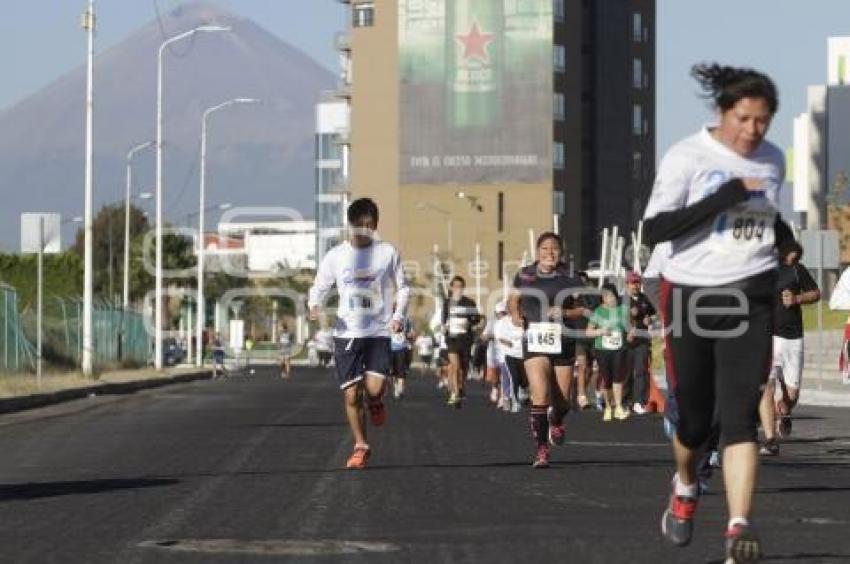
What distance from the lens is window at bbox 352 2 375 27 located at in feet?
441

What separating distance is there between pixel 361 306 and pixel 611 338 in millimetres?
12293

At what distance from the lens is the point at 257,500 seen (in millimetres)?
13672

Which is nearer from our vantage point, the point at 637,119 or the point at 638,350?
→ the point at 638,350

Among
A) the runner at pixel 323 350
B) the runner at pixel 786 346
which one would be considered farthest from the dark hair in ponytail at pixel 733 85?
the runner at pixel 323 350

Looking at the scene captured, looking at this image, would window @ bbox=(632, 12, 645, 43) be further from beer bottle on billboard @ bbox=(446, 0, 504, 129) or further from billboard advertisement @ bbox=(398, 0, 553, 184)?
beer bottle on billboard @ bbox=(446, 0, 504, 129)

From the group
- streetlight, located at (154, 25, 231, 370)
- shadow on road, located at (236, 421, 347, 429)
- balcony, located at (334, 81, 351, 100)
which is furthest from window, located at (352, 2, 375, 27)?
shadow on road, located at (236, 421, 347, 429)

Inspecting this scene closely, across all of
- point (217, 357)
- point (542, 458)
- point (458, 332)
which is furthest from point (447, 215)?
point (542, 458)

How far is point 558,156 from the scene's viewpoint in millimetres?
128875

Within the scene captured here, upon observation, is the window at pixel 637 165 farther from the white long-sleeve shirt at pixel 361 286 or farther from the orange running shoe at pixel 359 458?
the orange running shoe at pixel 359 458

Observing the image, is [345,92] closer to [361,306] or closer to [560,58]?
[560,58]

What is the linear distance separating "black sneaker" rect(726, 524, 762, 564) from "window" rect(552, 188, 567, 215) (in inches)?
4685

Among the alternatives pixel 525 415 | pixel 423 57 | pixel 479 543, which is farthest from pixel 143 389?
pixel 423 57

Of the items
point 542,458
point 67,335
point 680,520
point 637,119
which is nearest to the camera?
point 680,520

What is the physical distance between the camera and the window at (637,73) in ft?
459
